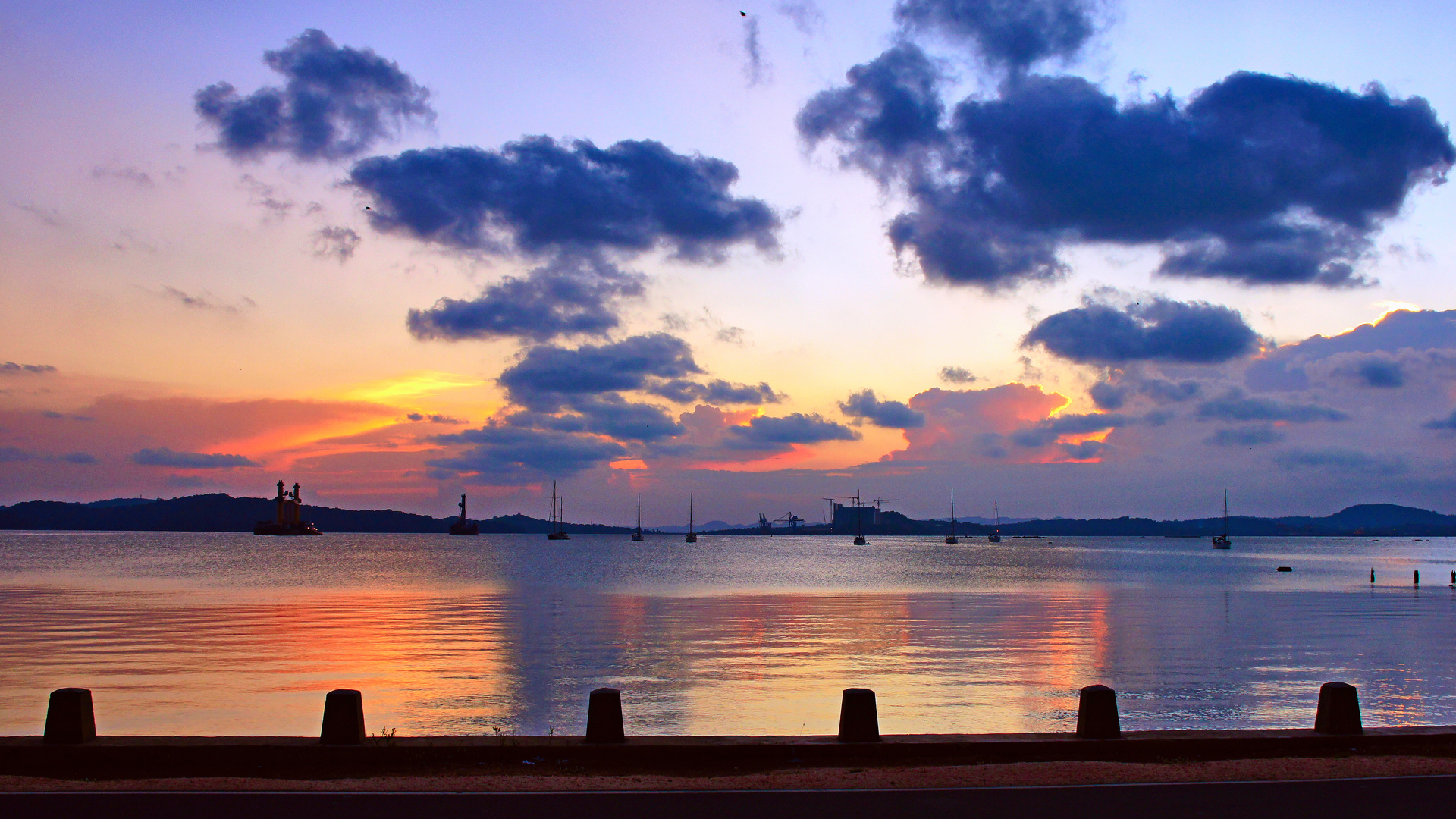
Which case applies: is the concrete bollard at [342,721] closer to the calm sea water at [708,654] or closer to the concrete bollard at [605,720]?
the concrete bollard at [605,720]

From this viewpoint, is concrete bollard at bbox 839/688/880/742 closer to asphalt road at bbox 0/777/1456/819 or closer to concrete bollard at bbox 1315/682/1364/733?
asphalt road at bbox 0/777/1456/819

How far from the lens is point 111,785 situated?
10.5 meters

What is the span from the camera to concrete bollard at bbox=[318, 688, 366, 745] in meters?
11.4

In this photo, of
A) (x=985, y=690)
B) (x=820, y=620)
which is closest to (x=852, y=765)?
(x=985, y=690)

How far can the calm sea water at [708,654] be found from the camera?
21578mm

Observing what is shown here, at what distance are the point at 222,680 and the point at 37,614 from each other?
26.2 metres

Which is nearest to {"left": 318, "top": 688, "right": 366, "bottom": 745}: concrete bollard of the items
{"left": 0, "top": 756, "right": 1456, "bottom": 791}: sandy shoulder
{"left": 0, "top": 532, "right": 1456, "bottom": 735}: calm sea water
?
{"left": 0, "top": 756, "right": 1456, "bottom": 791}: sandy shoulder

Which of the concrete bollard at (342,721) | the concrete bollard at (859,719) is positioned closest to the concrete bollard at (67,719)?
the concrete bollard at (342,721)

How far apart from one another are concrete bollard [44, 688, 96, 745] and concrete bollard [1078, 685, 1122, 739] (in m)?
11.1

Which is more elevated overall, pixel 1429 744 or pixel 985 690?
pixel 1429 744

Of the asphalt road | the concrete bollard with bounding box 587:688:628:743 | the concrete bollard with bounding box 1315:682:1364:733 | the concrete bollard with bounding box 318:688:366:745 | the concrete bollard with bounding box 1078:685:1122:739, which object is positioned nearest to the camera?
the asphalt road

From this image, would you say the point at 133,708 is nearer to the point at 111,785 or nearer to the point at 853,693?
the point at 111,785

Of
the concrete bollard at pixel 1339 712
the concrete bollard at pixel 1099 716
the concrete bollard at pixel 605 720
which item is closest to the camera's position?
the concrete bollard at pixel 605 720

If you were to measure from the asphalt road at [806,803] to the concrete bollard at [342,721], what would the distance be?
123 cm
